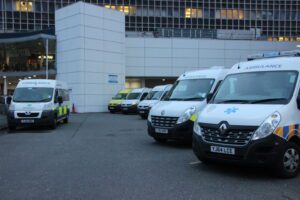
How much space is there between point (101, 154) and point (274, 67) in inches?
181

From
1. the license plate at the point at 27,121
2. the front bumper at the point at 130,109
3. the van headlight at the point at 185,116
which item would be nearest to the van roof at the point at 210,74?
the van headlight at the point at 185,116

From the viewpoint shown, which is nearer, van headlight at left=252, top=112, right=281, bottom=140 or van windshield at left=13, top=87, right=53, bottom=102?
van headlight at left=252, top=112, right=281, bottom=140

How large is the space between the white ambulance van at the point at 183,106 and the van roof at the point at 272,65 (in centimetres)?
206

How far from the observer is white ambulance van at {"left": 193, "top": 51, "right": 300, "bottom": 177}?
20.7ft

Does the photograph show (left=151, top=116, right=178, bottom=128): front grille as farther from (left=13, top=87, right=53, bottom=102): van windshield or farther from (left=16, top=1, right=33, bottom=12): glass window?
(left=16, top=1, right=33, bottom=12): glass window

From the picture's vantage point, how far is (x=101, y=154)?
925 centimetres

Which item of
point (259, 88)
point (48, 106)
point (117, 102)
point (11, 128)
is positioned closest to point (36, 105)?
point (48, 106)

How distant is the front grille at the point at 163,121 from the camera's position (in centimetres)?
984

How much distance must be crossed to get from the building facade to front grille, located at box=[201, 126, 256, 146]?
52064 mm

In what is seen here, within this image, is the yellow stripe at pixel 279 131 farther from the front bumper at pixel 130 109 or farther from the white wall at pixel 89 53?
the white wall at pixel 89 53

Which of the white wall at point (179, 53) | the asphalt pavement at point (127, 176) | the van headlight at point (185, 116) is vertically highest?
the white wall at point (179, 53)

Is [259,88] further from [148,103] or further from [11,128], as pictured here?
[148,103]


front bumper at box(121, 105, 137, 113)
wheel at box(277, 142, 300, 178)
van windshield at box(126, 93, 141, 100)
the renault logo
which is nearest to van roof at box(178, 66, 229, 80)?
the renault logo

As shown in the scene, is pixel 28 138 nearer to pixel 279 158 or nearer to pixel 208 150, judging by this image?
pixel 208 150
